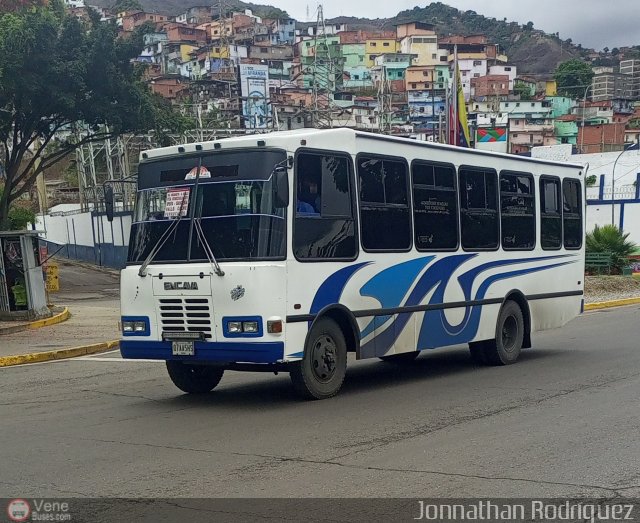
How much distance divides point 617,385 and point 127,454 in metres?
6.42

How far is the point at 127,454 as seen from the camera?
7793mm

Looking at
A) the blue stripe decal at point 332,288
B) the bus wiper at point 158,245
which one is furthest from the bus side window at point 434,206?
the bus wiper at point 158,245

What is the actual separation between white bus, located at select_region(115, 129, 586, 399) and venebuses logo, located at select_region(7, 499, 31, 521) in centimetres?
354

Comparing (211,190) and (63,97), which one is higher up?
(63,97)

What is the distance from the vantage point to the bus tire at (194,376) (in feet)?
36.3

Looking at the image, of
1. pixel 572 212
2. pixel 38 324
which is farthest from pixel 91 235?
pixel 572 212

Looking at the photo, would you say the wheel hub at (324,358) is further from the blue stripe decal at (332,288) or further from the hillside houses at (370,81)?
the hillside houses at (370,81)

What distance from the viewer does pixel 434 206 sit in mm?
12125

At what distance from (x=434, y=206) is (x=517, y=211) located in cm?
249

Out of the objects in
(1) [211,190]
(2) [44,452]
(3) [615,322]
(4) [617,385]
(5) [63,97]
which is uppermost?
(5) [63,97]

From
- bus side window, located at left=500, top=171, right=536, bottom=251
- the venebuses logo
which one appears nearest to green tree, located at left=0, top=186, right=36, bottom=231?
bus side window, located at left=500, top=171, right=536, bottom=251

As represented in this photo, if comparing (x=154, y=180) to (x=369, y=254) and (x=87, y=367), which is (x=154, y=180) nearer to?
(x=369, y=254)

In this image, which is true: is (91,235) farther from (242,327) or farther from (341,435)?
(341,435)

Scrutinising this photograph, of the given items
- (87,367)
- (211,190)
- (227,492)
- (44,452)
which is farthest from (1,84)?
(227,492)
